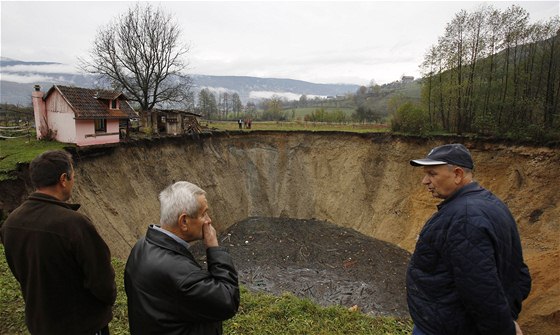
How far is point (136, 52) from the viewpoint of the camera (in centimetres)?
2381

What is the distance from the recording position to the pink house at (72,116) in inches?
512

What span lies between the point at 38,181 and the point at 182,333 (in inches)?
76.5

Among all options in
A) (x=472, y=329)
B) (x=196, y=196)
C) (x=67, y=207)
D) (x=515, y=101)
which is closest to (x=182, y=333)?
(x=196, y=196)

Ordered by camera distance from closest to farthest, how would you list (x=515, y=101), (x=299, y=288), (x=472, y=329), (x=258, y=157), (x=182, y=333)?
(x=182, y=333)
(x=472, y=329)
(x=299, y=288)
(x=515, y=101)
(x=258, y=157)

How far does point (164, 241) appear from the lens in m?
2.25

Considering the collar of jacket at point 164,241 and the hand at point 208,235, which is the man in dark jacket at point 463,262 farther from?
the collar of jacket at point 164,241

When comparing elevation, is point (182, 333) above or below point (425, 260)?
below

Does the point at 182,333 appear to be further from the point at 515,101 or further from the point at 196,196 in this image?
the point at 515,101

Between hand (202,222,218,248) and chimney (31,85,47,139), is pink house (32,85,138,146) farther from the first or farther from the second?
hand (202,222,218,248)

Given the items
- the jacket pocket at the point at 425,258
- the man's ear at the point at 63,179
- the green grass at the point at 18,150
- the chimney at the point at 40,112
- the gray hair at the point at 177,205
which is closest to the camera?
the gray hair at the point at 177,205

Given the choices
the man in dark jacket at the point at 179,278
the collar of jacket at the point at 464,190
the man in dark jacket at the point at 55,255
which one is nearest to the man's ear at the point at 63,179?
the man in dark jacket at the point at 55,255

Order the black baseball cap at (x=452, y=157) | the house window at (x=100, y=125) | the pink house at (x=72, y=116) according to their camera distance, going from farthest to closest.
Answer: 1. the house window at (x=100, y=125)
2. the pink house at (x=72, y=116)
3. the black baseball cap at (x=452, y=157)

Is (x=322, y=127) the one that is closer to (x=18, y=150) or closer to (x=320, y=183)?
(x=320, y=183)

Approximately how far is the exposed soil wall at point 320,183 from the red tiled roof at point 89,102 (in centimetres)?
158
